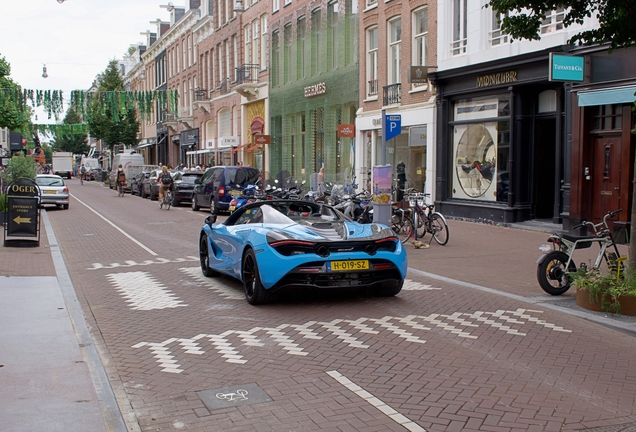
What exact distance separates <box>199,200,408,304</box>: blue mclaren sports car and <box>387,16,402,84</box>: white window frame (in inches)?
658

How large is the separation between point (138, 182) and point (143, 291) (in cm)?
3123

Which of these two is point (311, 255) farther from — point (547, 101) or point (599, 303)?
point (547, 101)

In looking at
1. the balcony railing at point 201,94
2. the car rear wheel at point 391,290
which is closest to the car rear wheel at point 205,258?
the car rear wheel at point 391,290

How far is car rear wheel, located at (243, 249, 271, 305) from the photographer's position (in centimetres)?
825

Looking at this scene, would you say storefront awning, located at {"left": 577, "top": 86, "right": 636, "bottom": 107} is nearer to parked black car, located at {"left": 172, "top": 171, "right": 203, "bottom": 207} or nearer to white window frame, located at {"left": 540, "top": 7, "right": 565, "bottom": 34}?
white window frame, located at {"left": 540, "top": 7, "right": 565, "bottom": 34}

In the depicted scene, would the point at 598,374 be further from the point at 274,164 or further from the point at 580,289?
the point at 274,164

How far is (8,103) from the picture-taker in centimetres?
3550

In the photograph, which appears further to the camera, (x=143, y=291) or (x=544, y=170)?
(x=544, y=170)

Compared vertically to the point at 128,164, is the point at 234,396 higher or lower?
lower

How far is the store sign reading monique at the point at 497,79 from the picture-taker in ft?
61.0

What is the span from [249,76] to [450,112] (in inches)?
851

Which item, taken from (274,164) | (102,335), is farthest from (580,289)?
(274,164)

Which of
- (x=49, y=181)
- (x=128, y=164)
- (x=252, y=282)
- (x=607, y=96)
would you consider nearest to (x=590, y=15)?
(x=252, y=282)

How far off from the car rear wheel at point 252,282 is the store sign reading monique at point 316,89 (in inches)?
922
